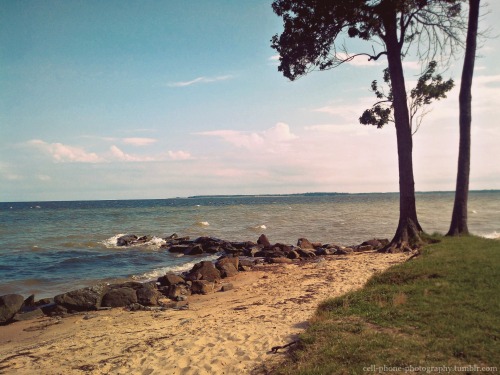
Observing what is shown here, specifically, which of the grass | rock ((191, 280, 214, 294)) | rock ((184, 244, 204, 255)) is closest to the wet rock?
rock ((184, 244, 204, 255))

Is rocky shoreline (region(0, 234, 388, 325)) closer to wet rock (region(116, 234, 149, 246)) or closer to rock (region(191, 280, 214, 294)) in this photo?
rock (region(191, 280, 214, 294))

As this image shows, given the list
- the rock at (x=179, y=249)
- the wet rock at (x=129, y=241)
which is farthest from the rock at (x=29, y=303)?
the wet rock at (x=129, y=241)

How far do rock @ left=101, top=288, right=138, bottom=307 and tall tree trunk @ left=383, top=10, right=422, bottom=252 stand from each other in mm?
11575

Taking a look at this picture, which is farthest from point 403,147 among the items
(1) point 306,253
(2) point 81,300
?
(2) point 81,300

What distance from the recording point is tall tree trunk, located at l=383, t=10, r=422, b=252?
16.5m

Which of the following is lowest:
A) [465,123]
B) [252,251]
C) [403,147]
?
[252,251]

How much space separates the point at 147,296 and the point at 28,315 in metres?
3.87

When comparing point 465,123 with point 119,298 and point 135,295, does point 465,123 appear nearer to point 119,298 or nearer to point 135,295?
point 135,295

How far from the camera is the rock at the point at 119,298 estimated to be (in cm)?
1235

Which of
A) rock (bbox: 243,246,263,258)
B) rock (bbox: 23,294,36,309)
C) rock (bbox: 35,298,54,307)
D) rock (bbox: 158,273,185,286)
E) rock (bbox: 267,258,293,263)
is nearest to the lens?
rock (bbox: 23,294,36,309)

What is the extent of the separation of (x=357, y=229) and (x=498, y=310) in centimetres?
2815

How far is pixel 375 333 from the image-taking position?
640cm

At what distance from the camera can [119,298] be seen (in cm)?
1248

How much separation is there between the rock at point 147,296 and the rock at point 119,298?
0.18m
